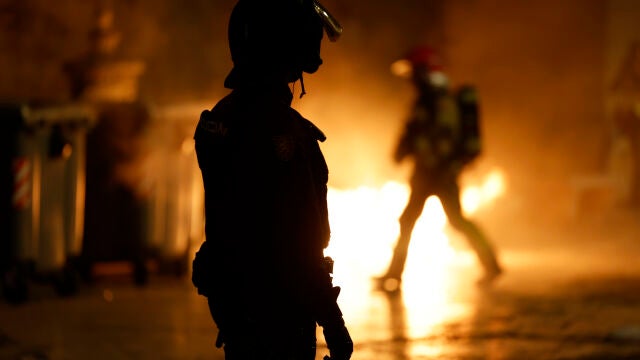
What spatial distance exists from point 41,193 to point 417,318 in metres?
3.16

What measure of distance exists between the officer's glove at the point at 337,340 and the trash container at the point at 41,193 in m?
6.24

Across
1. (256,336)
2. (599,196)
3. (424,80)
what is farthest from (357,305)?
(599,196)

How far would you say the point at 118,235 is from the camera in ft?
36.9

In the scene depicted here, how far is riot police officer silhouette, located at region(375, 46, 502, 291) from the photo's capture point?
1038 centimetres

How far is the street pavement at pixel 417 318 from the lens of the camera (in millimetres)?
7250

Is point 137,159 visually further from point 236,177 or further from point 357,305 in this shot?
point 236,177

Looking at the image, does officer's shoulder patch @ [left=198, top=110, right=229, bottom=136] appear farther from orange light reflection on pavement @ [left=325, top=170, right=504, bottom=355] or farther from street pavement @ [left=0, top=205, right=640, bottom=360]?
orange light reflection on pavement @ [left=325, top=170, right=504, bottom=355]

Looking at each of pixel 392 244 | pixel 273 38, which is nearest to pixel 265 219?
pixel 273 38

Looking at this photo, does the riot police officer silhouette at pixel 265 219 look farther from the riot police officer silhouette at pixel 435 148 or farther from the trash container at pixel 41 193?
the riot police officer silhouette at pixel 435 148

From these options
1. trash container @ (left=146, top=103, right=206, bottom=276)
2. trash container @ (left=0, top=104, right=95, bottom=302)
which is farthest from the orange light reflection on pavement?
trash container @ (left=0, top=104, right=95, bottom=302)

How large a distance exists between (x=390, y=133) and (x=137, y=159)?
12629 millimetres

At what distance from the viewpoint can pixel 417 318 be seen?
865 centimetres

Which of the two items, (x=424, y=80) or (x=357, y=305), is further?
(x=424, y=80)

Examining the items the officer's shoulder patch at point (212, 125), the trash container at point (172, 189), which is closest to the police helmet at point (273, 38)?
the officer's shoulder patch at point (212, 125)
